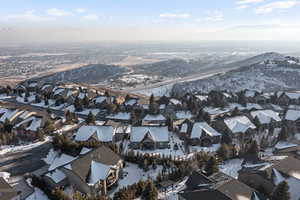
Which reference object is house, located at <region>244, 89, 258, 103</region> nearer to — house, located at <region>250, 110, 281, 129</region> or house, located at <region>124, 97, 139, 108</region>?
house, located at <region>250, 110, 281, 129</region>

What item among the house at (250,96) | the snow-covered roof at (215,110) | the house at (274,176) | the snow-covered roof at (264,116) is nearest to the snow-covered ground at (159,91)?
the house at (250,96)

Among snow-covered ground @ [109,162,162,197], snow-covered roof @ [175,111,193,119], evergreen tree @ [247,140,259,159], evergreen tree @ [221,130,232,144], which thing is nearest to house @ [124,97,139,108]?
snow-covered roof @ [175,111,193,119]

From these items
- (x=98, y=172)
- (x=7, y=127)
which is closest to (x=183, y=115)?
(x=98, y=172)

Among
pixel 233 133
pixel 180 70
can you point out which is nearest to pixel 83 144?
pixel 233 133

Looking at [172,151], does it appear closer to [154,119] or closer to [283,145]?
[154,119]

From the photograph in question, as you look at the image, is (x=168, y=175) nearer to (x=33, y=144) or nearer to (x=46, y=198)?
(x=46, y=198)

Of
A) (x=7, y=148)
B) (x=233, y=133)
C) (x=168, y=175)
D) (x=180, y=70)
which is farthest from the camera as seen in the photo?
(x=180, y=70)

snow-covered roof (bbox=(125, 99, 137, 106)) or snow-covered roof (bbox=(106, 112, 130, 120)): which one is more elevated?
snow-covered roof (bbox=(125, 99, 137, 106))
